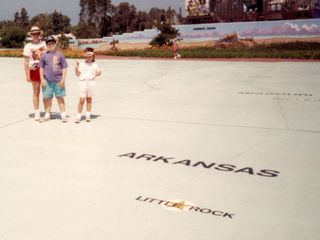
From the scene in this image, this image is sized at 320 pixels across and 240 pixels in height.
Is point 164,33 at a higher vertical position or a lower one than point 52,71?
higher

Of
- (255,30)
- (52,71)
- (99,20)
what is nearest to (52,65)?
(52,71)

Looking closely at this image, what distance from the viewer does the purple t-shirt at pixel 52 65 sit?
27.1 feet

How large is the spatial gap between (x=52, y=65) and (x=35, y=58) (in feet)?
1.97

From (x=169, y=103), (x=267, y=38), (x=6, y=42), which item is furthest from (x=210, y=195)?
(x=6, y=42)

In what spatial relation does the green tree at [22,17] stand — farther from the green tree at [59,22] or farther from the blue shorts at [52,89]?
the blue shorts at [52,89]

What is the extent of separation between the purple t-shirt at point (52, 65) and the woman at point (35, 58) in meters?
0.40

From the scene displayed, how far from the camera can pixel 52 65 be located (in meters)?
8.25

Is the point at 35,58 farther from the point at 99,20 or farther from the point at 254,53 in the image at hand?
the point at 99,20

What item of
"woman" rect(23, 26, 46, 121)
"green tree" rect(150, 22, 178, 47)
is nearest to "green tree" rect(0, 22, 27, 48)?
"green tree" rect(150, 22, 178, 47)

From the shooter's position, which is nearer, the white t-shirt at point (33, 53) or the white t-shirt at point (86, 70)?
the white t-shirt at point (86, 70)

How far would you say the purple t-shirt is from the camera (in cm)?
827

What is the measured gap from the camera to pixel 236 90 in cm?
1313

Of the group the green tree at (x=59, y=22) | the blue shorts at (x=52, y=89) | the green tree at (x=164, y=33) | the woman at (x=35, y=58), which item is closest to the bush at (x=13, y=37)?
the green tree at (x=164, y=33)

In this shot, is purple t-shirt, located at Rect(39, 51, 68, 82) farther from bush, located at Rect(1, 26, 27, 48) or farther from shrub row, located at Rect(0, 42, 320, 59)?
bush, located at Rect(1, 26, 27, 48)
